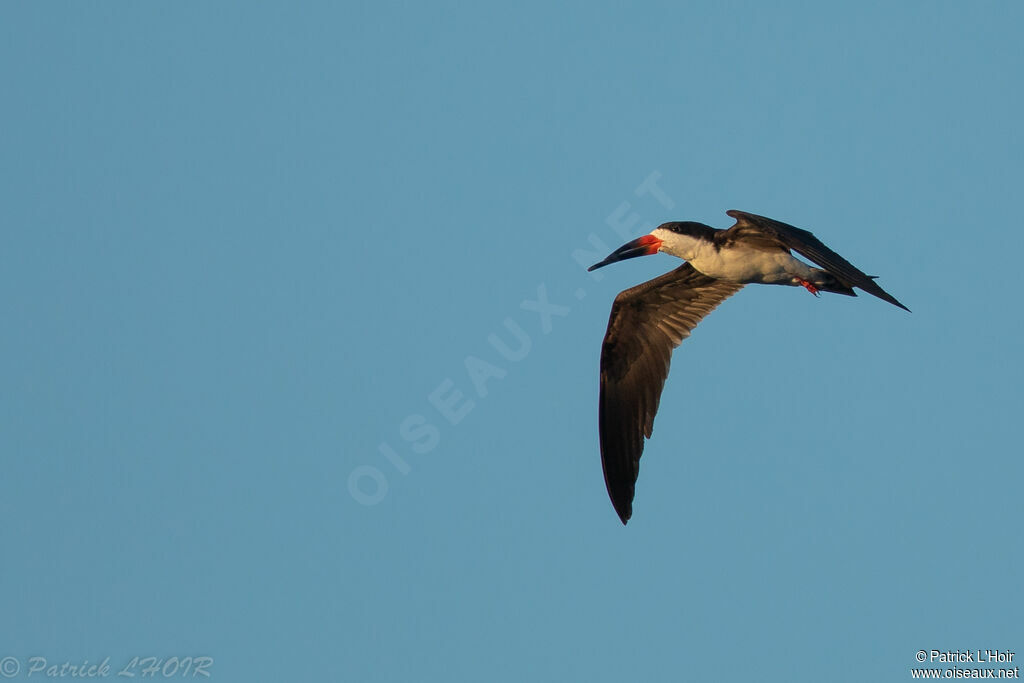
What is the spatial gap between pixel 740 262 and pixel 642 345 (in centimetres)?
248

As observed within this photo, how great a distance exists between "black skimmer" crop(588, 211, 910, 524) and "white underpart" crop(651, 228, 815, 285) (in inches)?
0.6

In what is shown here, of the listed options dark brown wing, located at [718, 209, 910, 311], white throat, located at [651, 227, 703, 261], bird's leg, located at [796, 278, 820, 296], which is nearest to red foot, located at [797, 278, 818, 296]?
bird's leg, located at [796, 278, 820, 296]

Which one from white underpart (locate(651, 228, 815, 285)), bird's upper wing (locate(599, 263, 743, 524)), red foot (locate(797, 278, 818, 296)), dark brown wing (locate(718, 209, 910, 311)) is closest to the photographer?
dark brown wing (locate(718, 209, 910, 311))

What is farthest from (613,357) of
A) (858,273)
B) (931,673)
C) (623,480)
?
(931,673)

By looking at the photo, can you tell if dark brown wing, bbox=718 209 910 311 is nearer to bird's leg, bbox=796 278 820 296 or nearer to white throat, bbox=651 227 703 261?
white throat, bbox=651 227 703 261

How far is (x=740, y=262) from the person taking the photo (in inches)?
664

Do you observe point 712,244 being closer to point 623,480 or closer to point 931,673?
point 623,480

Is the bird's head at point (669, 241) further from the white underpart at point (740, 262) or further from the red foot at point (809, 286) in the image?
the red foot at point (809, 286)

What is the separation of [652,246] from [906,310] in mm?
5817

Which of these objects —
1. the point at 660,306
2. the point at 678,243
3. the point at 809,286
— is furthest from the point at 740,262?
the point at 660,306

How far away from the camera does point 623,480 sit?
1775cm

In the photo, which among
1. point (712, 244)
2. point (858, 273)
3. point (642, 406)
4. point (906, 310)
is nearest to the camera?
point (906, 310)

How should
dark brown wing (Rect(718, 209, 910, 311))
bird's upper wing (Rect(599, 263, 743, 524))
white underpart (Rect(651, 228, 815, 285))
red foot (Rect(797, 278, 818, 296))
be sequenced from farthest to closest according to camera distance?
bird's upper wing (Rect(599, 263, 743, 524)) < red foot (Rect(797, 278, 818, 296)) < white underpart (Rect(651, 228, 815, 285)) < dark brown wing (Rect(718, 209, 910, 311))

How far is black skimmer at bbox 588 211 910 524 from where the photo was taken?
55.2 ft
